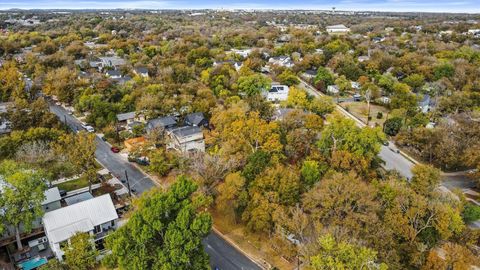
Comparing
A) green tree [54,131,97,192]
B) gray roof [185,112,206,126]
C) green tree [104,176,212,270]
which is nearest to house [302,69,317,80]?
gray roof [185,112,206,126]

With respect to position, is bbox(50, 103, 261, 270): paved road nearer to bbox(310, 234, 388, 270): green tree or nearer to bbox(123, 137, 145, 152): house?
bbox(123, 137, 145, 152): house

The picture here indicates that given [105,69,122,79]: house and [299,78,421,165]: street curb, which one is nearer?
[299,78,421,165]: street curb

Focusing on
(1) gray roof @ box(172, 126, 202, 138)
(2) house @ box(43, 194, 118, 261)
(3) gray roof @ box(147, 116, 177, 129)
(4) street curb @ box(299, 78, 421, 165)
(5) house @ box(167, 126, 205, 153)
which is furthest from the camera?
(3) gray roof @ box(147, 116, 177, 129)

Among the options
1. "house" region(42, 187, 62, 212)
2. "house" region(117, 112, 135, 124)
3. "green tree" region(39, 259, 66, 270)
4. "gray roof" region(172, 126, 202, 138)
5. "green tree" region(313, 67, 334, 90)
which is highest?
"green tree" region(313, 67, 334, 90)

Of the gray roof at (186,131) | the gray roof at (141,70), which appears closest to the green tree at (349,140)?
the gray roof at (186,131)

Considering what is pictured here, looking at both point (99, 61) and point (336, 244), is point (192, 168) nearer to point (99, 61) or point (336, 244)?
point (336, 244)

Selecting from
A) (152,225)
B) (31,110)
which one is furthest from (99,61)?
(152,225)
